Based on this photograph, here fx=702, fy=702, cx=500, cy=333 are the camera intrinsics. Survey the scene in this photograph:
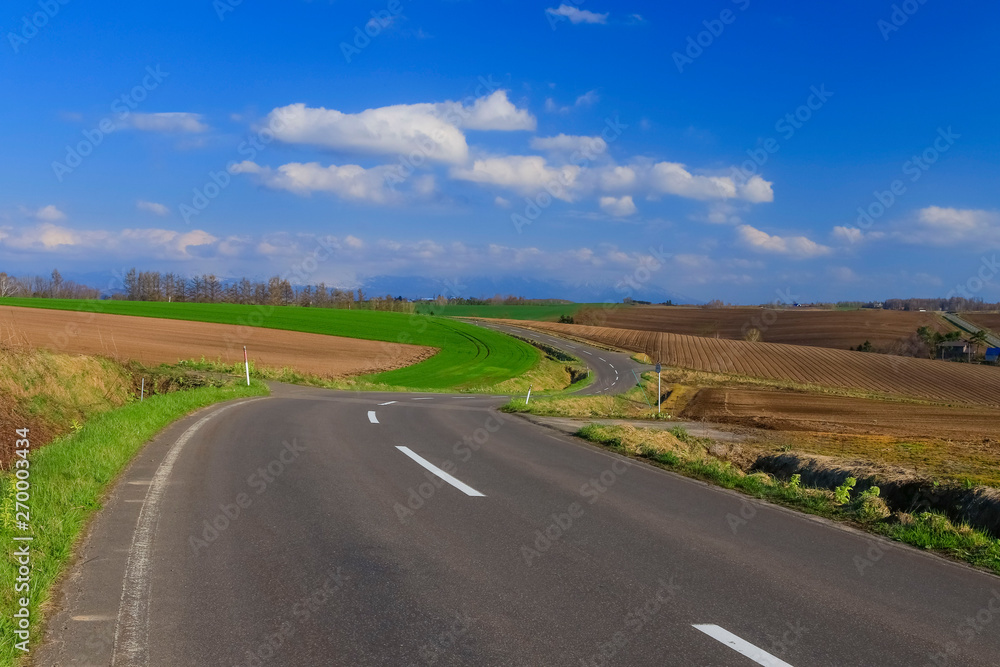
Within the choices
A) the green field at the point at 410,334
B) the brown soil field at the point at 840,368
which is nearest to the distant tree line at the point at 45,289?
the green field at the point at 410,334

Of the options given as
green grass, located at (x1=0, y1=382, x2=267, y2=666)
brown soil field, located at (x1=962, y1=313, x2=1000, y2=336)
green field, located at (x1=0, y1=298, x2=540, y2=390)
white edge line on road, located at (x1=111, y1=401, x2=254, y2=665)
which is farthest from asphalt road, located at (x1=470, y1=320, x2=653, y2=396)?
brown soil field, located at (x1=962, y1=313, x2=1000, y2=336)

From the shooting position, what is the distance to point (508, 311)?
14925 cm

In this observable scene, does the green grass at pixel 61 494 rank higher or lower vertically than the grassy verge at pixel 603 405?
higher

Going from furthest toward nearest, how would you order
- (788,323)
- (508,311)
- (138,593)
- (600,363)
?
(508,311) → (788,323) → (600,363) → (138,593)

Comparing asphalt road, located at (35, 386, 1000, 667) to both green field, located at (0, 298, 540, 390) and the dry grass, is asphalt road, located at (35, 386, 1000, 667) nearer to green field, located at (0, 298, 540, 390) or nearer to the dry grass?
the dry grass

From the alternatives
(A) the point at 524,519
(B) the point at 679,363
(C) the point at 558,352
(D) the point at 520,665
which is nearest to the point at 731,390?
(B) the point at 679,363

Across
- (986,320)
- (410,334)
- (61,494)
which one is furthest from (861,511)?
(986,320)

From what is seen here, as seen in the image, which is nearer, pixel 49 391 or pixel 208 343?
pixel 49 391

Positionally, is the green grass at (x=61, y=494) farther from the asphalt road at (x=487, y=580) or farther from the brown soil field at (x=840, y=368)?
the brown soil field at (x=840, y=368)

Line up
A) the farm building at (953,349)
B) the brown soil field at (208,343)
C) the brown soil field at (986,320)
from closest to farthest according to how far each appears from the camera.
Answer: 1. the brown soil field at (208,343)
2. the farm building at (953,349)
3. the brown soil field at (986,320)

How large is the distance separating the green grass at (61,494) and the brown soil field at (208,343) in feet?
94.5

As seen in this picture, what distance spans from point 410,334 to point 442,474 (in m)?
Result: 64.0

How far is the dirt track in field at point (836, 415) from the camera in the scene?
92.3 feet

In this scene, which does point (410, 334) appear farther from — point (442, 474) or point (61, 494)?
point (61, 494)
